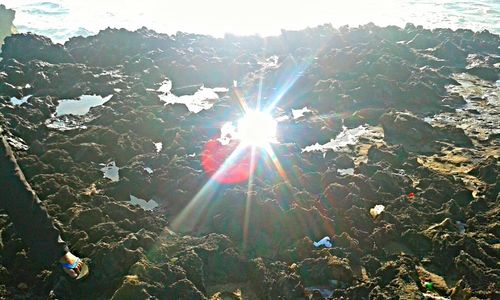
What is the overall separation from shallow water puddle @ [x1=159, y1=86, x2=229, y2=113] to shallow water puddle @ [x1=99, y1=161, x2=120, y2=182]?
4.95 m

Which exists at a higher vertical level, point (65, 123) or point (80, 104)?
point (80, 104)

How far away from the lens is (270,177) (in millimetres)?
13172

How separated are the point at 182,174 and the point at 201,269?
13.4ft

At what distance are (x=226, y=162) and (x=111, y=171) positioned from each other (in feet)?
10.1

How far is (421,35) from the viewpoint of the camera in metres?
27.0

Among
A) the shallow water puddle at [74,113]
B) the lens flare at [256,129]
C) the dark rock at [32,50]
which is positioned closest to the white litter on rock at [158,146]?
the lens flare at [256,129]

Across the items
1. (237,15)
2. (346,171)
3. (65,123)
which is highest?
(237,15)

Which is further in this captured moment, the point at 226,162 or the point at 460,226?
the point at 226,162

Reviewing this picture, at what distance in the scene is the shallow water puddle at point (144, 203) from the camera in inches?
484

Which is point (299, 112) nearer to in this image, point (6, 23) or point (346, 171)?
point (346, 171)

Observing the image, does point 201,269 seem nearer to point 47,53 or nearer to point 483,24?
point 47,53

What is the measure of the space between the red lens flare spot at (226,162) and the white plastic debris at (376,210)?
10.6 ft

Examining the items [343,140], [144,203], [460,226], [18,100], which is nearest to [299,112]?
[343,140]

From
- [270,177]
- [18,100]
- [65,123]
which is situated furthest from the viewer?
[18,100]
